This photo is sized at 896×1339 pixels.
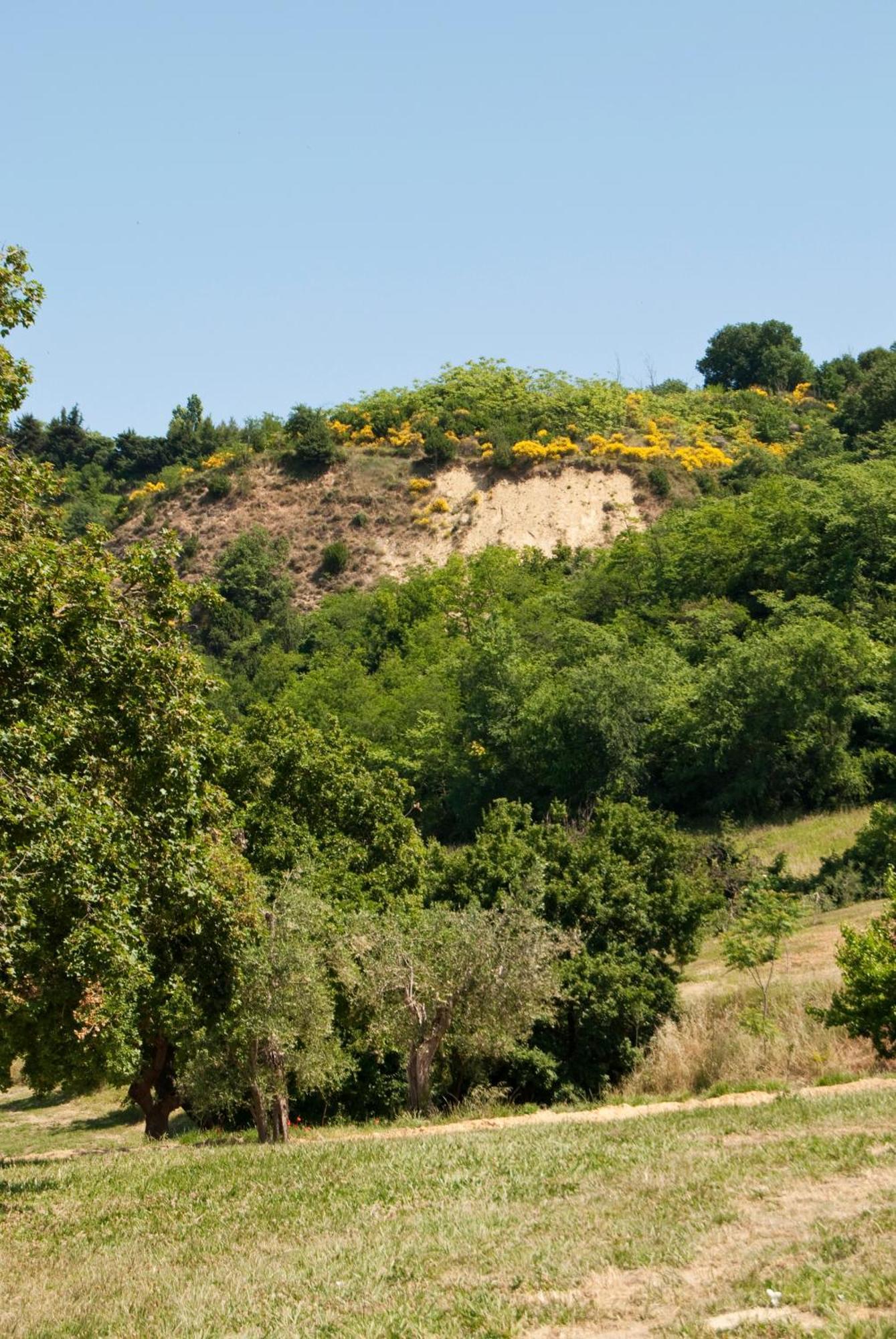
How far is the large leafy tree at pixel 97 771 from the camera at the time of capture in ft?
41.8

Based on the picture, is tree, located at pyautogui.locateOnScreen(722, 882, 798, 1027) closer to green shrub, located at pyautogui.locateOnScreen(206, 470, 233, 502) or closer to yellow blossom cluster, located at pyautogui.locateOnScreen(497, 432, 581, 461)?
yellow blossom cluster, located at pyautogui.locateOnScreen(497, 432, 581, 461)

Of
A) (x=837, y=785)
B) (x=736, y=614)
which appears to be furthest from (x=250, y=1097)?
(x=736, y=614)

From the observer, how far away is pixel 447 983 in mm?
24000

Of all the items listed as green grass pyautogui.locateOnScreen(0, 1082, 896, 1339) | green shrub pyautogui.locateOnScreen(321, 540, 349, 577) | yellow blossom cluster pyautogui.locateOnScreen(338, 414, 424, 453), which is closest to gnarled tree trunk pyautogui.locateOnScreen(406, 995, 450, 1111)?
green grass pyautogui.locateOnScreen(0, 1082, 896, 1339)

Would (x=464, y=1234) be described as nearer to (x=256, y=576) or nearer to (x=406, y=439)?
(x=256, y=576)

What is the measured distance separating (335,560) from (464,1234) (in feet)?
306

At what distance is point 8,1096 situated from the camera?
145ft

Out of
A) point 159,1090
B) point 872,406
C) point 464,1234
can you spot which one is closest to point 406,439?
point 872,406

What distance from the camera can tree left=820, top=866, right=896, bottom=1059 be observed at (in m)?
22.0

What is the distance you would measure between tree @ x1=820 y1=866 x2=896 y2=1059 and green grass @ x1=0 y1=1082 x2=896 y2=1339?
6.27 meters

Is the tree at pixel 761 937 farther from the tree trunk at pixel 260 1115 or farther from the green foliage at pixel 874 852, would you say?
the green foliage at pixel 874 852

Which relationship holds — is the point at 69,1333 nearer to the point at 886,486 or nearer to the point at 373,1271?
the point at 373,1271

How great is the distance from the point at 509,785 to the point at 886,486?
97.8 feet

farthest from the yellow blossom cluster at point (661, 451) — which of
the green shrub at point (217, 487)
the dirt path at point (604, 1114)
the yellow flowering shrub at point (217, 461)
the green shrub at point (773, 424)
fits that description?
the dirt path at point (604, 1114)
